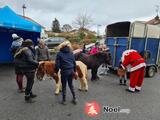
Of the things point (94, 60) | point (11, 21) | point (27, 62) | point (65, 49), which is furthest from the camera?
point (11, 21)

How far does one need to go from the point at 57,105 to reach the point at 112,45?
506 centimetres

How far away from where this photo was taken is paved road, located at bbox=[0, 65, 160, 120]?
4.13 metres

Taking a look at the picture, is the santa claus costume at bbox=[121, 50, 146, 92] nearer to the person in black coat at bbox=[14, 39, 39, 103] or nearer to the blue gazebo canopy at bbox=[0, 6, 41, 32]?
the person in black coat at bbox=[14, 39, 39, 103]

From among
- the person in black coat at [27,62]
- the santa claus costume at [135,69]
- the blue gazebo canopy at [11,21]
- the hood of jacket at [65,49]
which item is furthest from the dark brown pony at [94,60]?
the blue gazebo canopy at [11,21]

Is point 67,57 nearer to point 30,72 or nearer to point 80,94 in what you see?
point 30,72

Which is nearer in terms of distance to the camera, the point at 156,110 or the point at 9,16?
the point at 156,110

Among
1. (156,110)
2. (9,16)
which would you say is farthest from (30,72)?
(9,16)

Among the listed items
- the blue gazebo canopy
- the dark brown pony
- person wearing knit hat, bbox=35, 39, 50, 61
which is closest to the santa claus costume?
the dark brown pony

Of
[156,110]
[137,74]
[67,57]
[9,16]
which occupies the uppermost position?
[9,16]

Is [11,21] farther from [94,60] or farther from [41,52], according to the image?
[94,60]

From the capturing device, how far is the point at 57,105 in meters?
4.73

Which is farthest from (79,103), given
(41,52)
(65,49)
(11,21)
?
(11,21)

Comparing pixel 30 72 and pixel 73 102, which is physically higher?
pixel 30 72

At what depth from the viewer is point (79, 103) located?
4.92m
